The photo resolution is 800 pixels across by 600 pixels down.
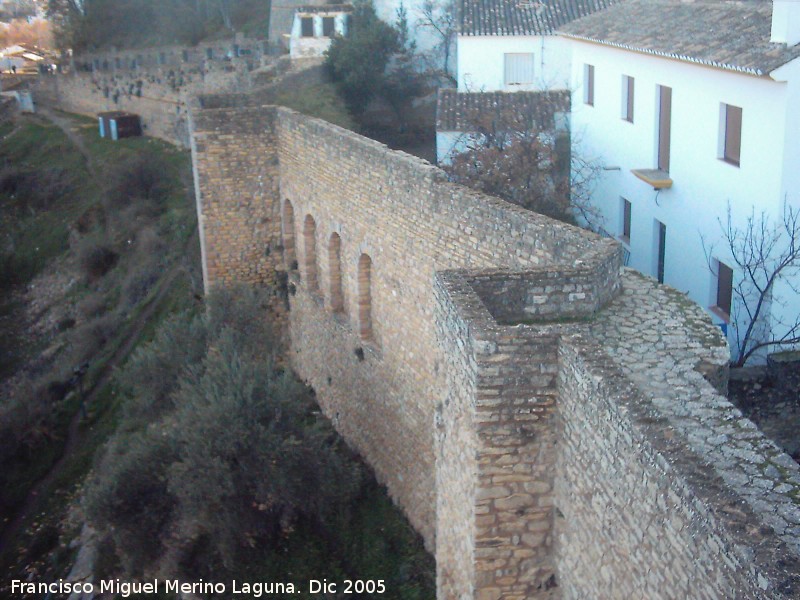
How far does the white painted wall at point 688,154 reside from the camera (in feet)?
33.3

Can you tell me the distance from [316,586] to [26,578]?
5535 mm

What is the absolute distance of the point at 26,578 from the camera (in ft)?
45.7

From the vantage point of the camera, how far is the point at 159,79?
113 feet

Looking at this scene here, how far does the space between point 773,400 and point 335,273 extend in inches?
237

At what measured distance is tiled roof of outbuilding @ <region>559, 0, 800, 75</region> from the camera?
33.9ft

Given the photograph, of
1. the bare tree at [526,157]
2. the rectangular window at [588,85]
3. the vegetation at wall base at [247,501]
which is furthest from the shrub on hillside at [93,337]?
the rectangular window at [588,85]

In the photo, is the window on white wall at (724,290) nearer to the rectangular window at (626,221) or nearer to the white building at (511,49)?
the rectangular window at (626,221)

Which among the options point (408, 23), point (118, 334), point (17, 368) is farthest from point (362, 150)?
point (408, 23)

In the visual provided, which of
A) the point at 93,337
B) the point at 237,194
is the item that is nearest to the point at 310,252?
the point at 237,194

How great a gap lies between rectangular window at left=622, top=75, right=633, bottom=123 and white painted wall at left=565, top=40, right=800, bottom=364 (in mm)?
87

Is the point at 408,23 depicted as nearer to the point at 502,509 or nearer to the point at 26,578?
the point at 26,578

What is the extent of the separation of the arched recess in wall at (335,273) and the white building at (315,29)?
1581cm

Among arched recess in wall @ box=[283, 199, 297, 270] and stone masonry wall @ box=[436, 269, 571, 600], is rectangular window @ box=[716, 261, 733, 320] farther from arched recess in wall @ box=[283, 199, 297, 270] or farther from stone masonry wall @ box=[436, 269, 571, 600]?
arched recess in wall @ box=[283, 199, 297, 270]

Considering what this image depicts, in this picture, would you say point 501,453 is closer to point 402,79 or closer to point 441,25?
point 402,79
